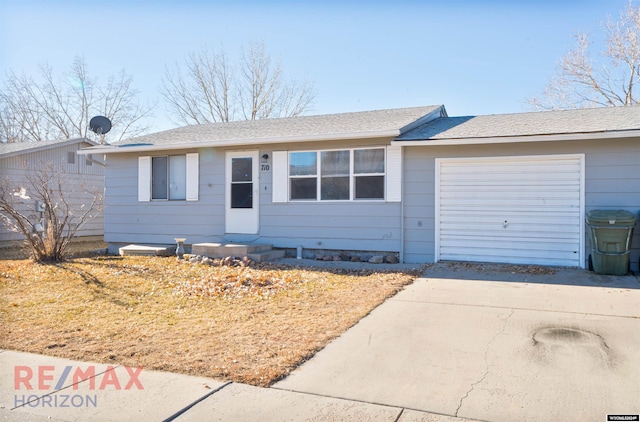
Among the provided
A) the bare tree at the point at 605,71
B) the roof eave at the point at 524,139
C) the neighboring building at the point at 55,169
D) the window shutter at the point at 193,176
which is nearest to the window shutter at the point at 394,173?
the roof eave at the point at 524,139

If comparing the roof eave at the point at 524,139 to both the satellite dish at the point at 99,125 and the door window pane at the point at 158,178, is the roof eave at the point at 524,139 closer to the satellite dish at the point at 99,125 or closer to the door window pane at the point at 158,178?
the door window pane at the point at 158,178

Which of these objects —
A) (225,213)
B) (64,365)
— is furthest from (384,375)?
(225,213)

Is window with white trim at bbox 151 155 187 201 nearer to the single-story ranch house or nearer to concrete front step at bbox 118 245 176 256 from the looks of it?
the single-story ranch house

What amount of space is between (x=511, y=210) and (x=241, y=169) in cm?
627

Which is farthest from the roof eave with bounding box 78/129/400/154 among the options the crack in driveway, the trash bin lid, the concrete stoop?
the crack in driveway

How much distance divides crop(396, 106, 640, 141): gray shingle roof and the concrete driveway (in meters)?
3.31

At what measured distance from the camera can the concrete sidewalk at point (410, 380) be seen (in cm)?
336

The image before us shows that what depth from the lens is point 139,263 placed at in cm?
1035

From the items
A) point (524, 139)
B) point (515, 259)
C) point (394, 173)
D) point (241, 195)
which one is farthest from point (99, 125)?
point (515, 259)

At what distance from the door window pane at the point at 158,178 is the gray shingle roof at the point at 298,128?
517mm

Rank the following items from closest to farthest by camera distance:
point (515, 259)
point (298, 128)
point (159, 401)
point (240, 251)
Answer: point (159, 401) → point (515, 259) → point (240, 251) → point (298, 128)

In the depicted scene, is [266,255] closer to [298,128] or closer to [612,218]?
[298,128]

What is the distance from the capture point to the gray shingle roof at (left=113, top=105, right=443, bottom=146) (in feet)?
34.5

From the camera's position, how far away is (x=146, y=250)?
11.7 m
